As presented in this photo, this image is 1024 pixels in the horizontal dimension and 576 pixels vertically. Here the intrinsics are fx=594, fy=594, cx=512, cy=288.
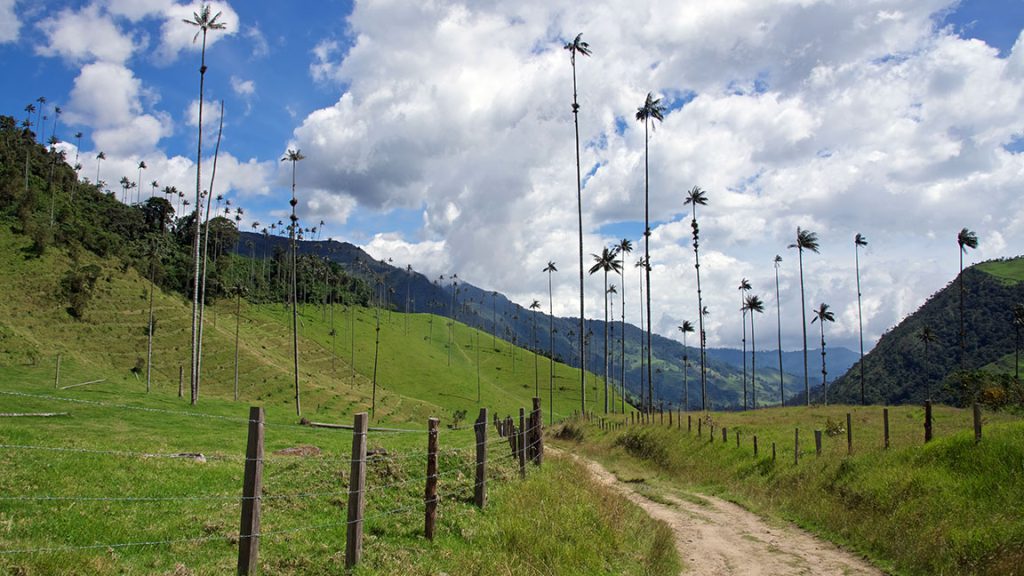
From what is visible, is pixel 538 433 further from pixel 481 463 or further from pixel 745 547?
pixel 745 547

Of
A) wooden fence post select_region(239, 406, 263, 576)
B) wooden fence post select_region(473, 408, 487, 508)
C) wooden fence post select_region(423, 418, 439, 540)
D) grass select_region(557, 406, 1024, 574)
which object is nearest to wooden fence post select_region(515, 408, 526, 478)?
wooden fence post select_region(473, 408, 487, 508)

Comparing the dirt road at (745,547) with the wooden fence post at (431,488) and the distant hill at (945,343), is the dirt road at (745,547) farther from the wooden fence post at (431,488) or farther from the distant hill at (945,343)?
the distant hill at (945,343)

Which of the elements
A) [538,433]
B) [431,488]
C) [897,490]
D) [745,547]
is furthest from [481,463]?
[897,490]

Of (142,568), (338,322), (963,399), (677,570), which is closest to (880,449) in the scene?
(677,570)

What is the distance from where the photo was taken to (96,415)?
1334 inches

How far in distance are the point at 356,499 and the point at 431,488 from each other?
→ 6.77 ft

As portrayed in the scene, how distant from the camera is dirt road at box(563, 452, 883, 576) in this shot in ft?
41.5

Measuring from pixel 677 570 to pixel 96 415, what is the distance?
3478 centimetres

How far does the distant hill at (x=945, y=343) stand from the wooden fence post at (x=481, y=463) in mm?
149225

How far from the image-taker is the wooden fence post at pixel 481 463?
491 inches

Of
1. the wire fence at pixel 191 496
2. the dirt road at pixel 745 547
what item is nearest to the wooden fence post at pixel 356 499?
the wire fence at pixel 191 496

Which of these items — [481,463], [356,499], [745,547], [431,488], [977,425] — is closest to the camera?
[356,499]

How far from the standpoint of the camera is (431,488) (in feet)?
34.3

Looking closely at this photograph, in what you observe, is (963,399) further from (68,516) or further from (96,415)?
(96,415)
